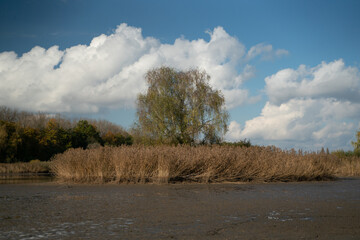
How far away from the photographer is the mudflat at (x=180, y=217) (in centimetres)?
612

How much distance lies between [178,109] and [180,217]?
3211 centimetres

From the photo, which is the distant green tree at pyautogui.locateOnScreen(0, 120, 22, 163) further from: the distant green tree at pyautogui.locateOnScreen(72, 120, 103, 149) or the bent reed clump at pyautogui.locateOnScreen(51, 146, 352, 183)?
the bent reed clump at pyautogui.locateOnScreen(51, 146, 352, 183)

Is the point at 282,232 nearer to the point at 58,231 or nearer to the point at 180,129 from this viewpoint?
Answer: the point at 58,231

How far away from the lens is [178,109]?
3953 centimetres

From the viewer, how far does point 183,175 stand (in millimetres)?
Answer: 16672

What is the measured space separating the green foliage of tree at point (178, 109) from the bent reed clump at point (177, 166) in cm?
2010

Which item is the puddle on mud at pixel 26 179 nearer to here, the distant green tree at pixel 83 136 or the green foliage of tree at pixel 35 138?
the green foliage of tree at pixel 35 138

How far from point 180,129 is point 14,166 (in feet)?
54.4

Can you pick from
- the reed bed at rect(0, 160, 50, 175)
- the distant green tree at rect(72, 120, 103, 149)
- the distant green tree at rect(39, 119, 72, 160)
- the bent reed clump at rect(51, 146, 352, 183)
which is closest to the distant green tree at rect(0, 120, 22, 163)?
the distant green tree at rect(39, 119, 72, 160)

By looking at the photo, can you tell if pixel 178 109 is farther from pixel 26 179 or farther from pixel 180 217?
pixel 180 217

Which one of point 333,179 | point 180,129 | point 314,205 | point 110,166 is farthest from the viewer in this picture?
point 180,129

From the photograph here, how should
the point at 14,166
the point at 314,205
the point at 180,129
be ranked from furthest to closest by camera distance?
1. the point at 180,129
2. the point at 14,166
3. the point at 314,205

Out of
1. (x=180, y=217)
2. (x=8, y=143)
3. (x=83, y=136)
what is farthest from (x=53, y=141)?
(x=180, y=217)

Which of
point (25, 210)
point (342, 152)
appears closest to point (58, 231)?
point (25, 210)
